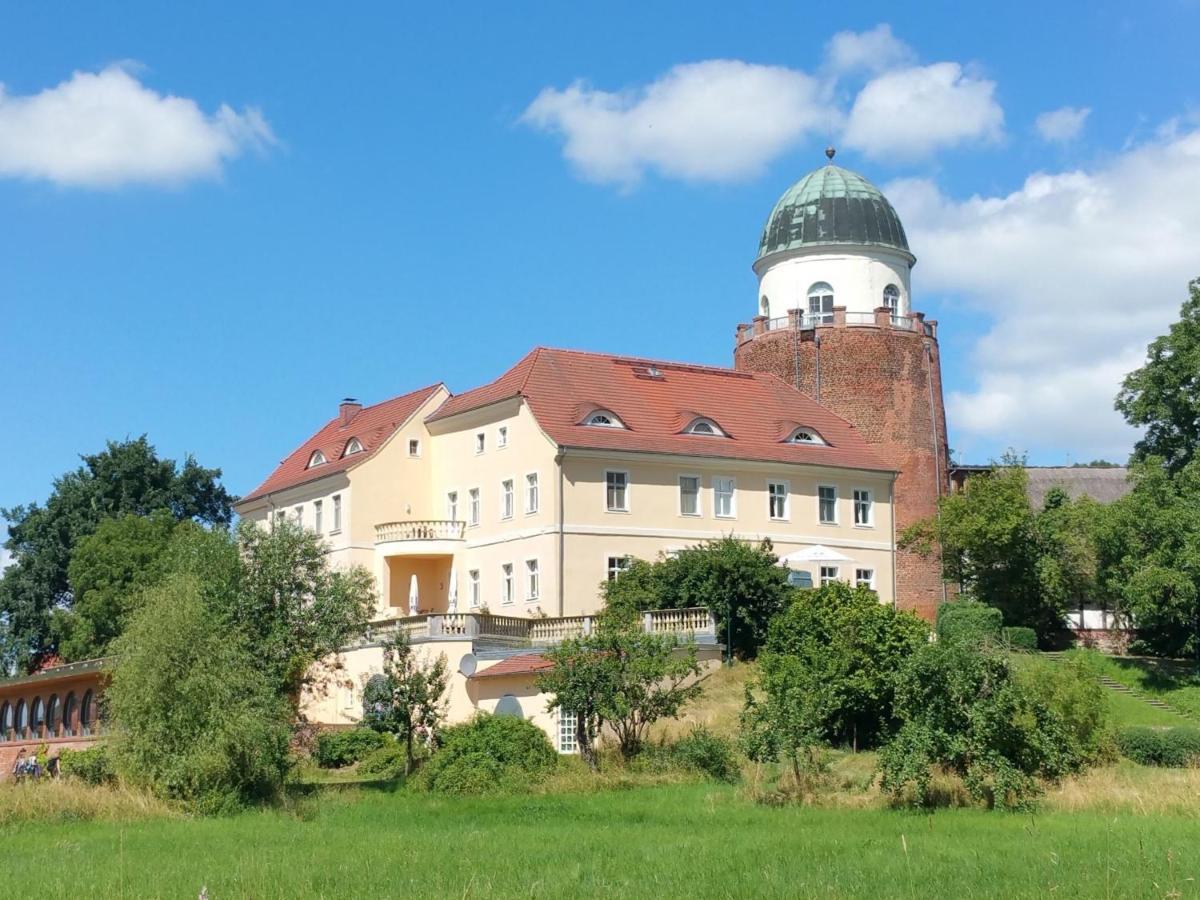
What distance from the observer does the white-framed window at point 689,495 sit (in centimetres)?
5534

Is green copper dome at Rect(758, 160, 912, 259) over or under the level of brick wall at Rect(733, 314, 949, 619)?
over

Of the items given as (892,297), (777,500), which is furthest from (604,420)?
(892,297)

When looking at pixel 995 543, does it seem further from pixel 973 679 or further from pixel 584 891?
pixel 584 891

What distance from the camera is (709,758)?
37.8m

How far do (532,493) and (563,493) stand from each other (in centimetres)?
151

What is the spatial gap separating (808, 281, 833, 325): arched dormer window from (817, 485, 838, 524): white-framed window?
7.16 metres

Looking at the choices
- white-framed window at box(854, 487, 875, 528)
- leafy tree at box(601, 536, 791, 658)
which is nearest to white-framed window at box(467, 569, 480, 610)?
leafy tree at box(601, 536, 791, 658)

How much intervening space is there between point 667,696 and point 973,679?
28.8 feet

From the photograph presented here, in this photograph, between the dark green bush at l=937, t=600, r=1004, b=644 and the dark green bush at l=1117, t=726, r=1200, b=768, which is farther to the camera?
the dark green bush at l=937, t=600, r=1004, b=644

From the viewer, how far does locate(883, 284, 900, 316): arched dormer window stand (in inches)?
2479

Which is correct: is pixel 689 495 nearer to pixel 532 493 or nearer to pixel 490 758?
pixel 532 493

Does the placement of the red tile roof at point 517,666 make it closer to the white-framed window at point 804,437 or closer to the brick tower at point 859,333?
the white-framed window at point 804,437

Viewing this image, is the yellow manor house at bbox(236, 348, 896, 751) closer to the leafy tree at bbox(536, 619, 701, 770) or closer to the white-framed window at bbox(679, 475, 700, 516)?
the white-framed window at bbox(679, 475, 700, 516)

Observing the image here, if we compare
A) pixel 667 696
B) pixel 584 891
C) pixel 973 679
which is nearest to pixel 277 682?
pixel 667 696
